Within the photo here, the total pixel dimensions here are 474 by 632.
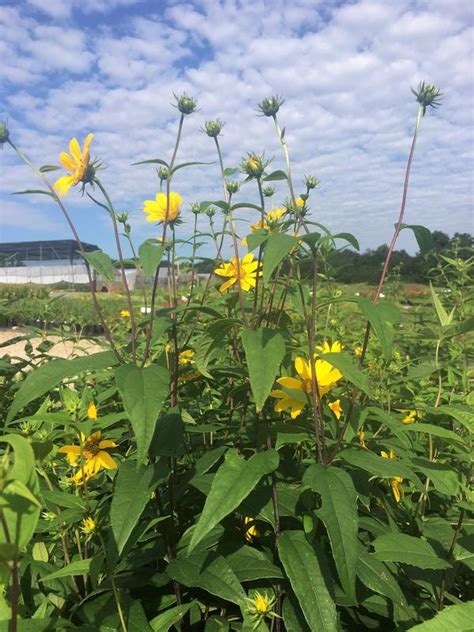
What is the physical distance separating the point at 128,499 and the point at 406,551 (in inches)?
24.5

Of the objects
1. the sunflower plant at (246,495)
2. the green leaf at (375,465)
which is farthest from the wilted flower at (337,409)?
the green leaf at (375,465)

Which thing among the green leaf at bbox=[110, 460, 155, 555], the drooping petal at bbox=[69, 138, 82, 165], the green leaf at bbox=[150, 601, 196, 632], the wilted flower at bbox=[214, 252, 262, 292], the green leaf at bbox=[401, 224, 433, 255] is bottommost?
the green leaf at bbox=[150, 601, 196, 632]

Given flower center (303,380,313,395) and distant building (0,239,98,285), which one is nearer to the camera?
flower center (303,380,313,395)

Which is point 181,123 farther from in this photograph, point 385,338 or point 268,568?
point 268,568

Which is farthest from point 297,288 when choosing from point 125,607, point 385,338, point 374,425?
point 125,607

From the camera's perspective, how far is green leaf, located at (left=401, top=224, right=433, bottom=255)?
1.08m

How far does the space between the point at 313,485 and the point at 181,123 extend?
38.9 inches

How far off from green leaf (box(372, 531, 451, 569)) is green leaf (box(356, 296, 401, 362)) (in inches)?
16.9

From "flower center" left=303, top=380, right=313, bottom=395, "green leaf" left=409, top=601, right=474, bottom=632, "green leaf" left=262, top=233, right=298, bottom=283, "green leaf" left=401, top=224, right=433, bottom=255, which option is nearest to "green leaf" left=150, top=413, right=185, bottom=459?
"flower center" left=303, top=380, right=313, bottom=395

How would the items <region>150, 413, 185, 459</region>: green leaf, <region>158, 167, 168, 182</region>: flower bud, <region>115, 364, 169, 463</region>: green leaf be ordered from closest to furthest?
<region>115, 364, 169, 463</region>: green leaf < <region>150, 413, 185, 459</region>: green leaf < <region>158, 167, 168, 182</region>: flower bud

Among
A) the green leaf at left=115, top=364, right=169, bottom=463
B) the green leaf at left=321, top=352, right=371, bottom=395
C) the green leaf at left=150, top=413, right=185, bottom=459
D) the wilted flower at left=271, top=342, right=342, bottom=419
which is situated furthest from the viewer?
the wilted flower at left=271, top=342, right=342, bottom=419

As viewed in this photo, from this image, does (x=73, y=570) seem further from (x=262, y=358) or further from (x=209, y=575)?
(x=262, y=358)

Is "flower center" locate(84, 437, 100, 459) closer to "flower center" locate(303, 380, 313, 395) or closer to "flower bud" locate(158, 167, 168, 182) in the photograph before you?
"flower center" locate(303, 380, 313, 395)

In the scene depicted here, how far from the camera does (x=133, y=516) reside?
0.88 m
